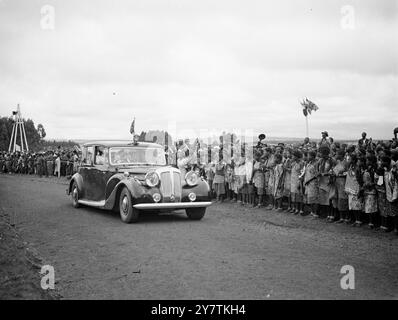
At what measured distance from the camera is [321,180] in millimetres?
11203

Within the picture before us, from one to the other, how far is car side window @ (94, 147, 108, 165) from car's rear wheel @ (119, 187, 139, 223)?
1829 millimetres

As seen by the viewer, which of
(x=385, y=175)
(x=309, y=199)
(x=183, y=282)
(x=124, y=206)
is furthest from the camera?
(x=309, y=199)

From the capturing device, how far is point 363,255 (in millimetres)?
7035

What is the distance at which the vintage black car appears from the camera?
10.0 m

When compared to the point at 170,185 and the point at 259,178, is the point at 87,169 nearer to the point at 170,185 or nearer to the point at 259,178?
the point at 170,185

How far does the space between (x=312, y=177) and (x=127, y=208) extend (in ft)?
16.3

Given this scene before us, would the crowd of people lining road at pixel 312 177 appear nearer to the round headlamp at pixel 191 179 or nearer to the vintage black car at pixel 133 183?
the vintage black car at pixel 133 183

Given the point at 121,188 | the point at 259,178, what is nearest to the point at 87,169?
the point at 121,188

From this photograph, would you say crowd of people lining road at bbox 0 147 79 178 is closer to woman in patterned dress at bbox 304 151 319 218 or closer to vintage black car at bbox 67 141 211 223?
vintage black car at bbox 67 141 211 223

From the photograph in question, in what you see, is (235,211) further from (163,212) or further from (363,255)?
(363,255)

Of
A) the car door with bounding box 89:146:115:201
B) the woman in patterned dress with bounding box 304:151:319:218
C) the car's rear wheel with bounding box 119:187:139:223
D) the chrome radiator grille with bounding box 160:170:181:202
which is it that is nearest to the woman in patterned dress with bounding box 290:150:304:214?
the woman in patterned dress with bounding box 304:151:319:218

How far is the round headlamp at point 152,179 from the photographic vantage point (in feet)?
33.2
